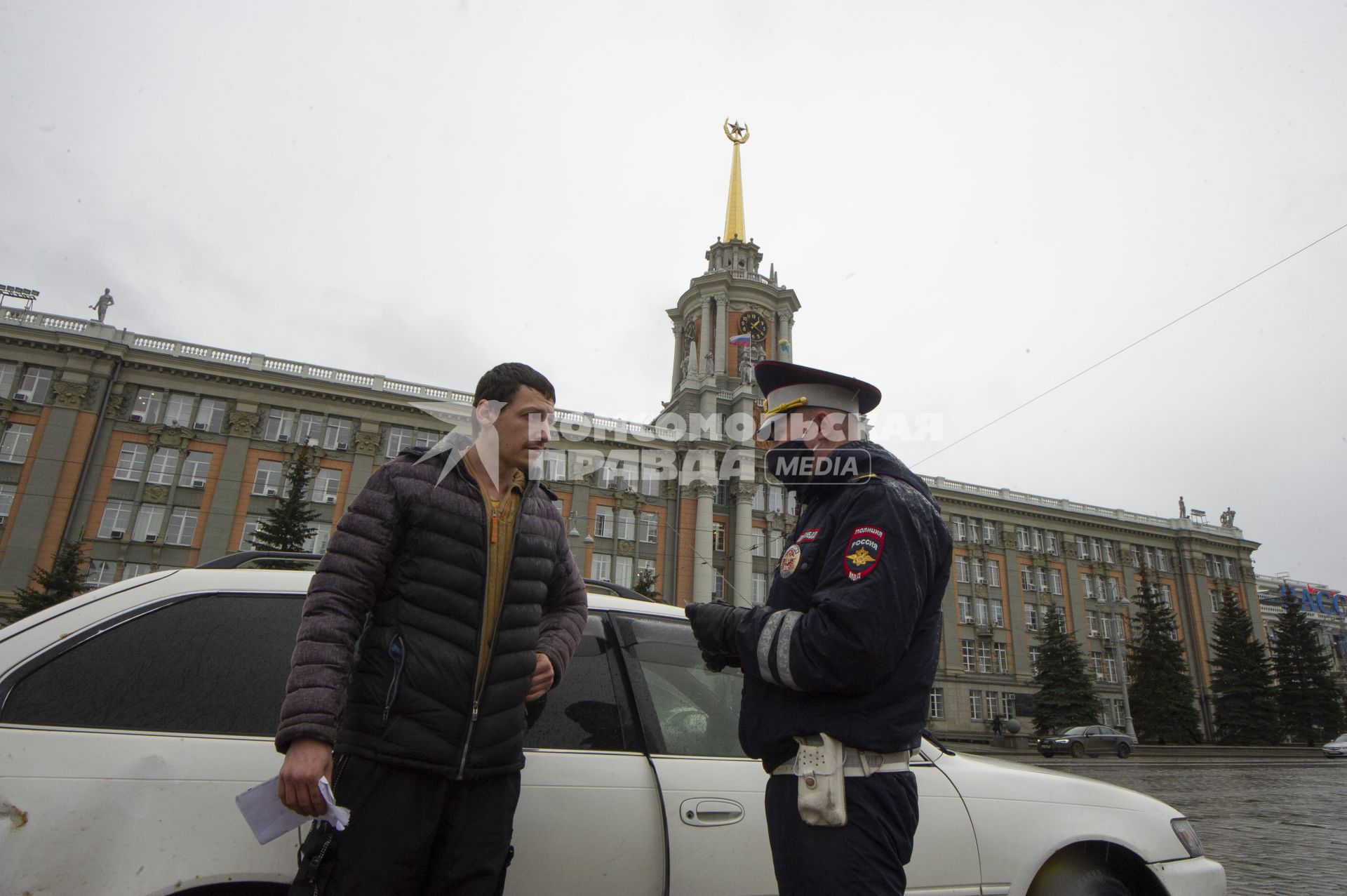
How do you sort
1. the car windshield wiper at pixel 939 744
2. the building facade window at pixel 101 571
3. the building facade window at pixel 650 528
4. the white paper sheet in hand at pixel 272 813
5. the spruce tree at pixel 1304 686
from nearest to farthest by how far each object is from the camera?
1. the white paper sheet in hand at pixel 272 813
2. the car windshield wiper at pixel 939 744
3. the building facade window at pixel 101 571
4. the building facade window at pixel 650 528
5. the spruce tree at pixel 1304 686

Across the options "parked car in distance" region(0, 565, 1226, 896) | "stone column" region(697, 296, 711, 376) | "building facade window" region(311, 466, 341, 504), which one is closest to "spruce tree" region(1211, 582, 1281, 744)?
"stone column" region(697, 296, 711, 376)

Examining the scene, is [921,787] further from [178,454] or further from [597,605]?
[178,454]

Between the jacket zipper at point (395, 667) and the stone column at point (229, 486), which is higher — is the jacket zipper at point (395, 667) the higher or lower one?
the lower one

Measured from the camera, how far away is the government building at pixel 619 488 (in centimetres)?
3562

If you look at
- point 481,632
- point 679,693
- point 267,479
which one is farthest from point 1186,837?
point 267,479

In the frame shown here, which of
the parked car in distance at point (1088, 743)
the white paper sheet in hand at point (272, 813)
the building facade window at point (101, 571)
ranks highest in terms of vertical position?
the building facade window at point (101, 571)

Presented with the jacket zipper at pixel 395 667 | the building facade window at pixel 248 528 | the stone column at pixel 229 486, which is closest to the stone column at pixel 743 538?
the building facade window at pixel 248 528

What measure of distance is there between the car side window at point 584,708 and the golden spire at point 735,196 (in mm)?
56320

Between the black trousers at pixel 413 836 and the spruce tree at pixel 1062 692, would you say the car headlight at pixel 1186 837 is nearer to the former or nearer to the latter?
the black trousers at pixel 413 836

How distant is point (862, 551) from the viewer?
2158 mm

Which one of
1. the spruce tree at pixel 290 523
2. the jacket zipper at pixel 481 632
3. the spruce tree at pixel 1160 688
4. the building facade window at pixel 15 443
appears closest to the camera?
the jacket zipper at pixel 481 632

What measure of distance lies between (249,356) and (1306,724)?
67.6 meters

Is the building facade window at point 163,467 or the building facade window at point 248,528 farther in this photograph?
the building facade window at point 163,467

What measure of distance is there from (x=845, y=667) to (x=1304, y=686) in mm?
63303
